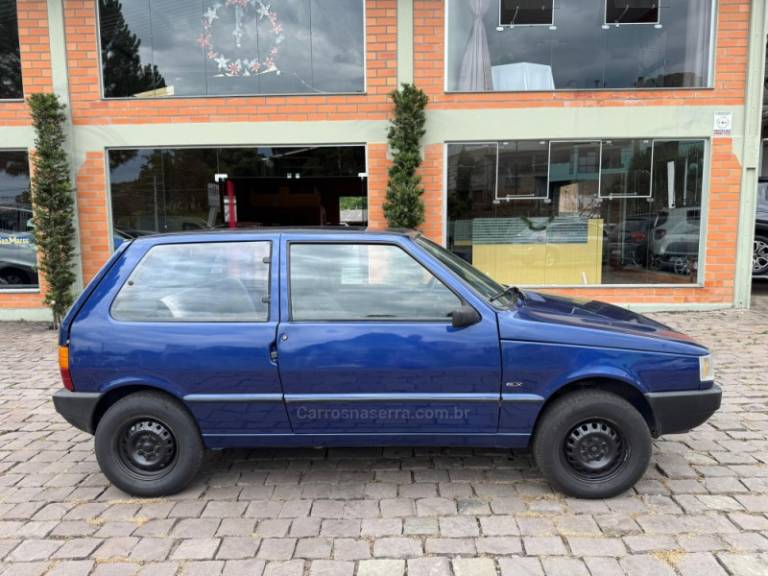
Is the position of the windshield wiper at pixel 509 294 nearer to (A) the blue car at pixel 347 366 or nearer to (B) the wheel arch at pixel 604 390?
(A) the blue car at pixel 347 366

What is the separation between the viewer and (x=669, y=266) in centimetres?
902

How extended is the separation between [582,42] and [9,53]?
9236mm

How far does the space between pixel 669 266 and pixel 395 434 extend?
7433 millimetres

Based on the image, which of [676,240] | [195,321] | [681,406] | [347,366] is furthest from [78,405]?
[676,240]

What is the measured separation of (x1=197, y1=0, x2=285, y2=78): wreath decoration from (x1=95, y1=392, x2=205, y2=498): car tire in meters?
6.96

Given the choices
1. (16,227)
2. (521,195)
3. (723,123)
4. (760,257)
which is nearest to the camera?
(723,123)

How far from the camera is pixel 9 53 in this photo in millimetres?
8805

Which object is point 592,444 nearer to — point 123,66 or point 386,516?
point 386,516

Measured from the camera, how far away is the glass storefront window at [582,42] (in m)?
8.67

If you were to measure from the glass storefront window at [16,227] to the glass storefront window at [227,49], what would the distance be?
6.63 feet

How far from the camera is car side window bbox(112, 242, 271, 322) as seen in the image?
3.42m

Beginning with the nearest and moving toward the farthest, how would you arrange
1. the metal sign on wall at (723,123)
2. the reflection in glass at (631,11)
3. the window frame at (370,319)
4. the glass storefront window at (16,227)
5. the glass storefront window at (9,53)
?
the window frame at (370,319), the metal sign on wall at (723,123), the reflection in glass at (631,11), the glass storefront window at (9,53), the glass storefront window at (16,227)

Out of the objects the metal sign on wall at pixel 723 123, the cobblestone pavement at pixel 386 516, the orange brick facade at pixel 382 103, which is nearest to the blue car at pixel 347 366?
the cobblestone pavement at pixel 386 516

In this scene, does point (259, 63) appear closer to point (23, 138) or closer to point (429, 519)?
point (23, 138)
